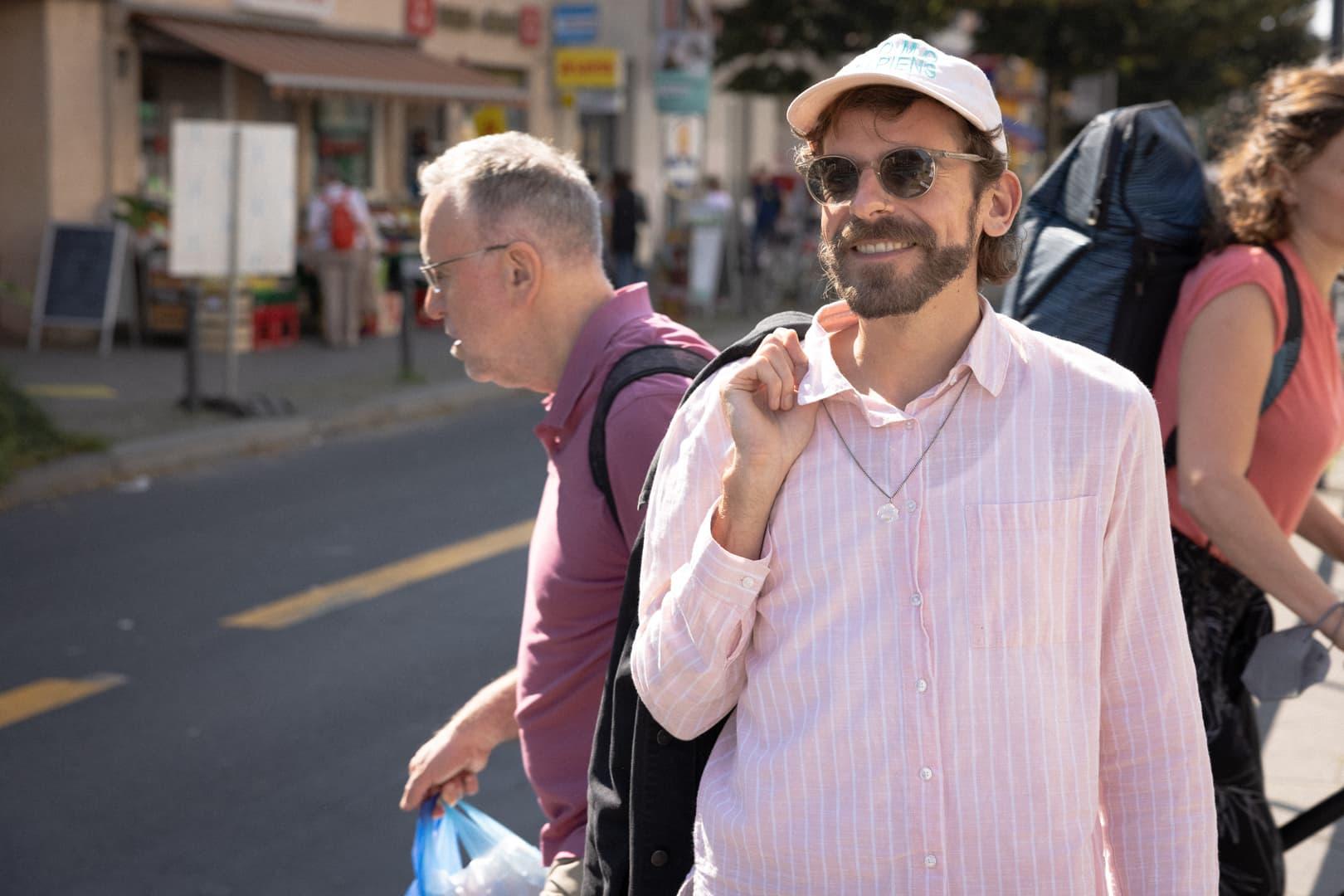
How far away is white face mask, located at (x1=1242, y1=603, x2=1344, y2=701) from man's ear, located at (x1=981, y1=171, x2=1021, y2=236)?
1105mm

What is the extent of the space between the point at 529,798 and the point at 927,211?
142 inches

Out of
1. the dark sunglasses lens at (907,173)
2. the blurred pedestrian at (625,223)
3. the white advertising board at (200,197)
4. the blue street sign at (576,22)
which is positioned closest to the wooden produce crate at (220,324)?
the white advertising board at (200,197)

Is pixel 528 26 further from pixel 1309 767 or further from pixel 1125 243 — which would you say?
pixel 1125 243

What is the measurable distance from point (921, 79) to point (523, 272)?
3.69ft

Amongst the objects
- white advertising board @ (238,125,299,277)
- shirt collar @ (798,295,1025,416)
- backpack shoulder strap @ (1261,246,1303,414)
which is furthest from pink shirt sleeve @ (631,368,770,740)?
white advertising board @ (238,125,299,277)

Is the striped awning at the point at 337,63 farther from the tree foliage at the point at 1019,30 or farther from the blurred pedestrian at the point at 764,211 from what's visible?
the tree foliage at the point at 1019,30

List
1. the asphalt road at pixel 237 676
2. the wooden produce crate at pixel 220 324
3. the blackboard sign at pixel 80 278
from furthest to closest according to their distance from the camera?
the wooden produce crate at pixel 220 324, the blackboard sign at pixel 80 278, the asphalt road at pixel 237 676

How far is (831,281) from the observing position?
6.95ft

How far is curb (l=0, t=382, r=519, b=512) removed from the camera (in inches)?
411

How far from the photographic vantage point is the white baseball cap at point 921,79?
6.49ft

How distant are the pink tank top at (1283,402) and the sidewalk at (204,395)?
8.42 metres

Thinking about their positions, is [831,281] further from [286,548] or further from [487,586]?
[286,548]

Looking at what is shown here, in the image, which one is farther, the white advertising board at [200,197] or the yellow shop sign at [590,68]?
the yellow shop sign at [590,68]

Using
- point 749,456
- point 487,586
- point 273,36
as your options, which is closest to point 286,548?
point 487,586
